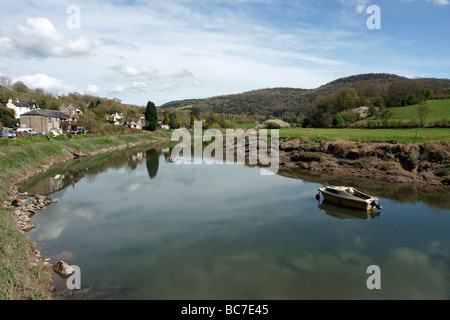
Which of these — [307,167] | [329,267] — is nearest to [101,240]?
[329,267]

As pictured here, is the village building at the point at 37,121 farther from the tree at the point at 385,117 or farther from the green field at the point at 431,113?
the green field at the point at 431,113

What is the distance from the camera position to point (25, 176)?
2495 cm

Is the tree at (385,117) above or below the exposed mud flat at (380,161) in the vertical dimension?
above

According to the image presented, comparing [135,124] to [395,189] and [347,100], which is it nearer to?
[347,100]

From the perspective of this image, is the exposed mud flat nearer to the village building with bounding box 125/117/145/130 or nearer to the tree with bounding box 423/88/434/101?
the tree with bounding box 423/88/434/101

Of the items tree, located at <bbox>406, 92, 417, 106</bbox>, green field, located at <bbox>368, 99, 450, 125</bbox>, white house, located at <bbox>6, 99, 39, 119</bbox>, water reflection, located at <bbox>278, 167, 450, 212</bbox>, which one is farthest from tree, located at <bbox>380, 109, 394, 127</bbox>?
white house, located at <bbox>6, 99, 39, 119</bbox>

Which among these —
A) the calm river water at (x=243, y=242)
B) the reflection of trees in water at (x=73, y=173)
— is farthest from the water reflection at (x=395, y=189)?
the reflection of trees in water at (x=73, y=173)

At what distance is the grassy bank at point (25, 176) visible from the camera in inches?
321

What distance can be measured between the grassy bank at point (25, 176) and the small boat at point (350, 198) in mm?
14410

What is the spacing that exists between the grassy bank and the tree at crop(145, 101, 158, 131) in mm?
12321

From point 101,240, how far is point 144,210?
417 centimetres

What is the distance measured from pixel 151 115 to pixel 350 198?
66317mm

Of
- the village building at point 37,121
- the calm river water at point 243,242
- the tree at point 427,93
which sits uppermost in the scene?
the tree at point 427,93

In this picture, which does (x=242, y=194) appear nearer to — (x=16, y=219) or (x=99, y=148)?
(x=16, y=219)
